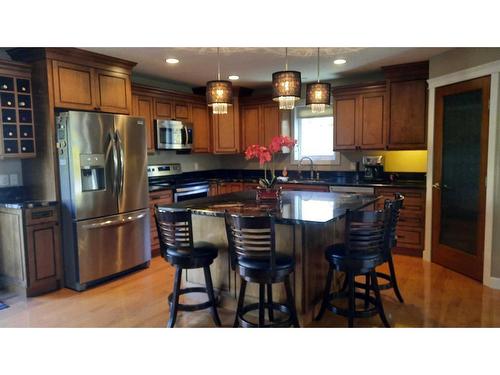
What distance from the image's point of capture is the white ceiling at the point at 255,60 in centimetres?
398

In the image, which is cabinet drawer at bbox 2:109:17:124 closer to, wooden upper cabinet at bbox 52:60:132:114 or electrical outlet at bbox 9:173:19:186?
wooden upper cabinet at bbox 52:60:132:114

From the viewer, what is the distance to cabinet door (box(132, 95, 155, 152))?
4871 millimetres

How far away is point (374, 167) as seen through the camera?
17.5 feet

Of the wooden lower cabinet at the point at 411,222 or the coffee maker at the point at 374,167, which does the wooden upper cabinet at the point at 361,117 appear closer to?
the coffee maker at the point at 374,167

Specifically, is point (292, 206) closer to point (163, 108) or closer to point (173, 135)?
point (173, 135)

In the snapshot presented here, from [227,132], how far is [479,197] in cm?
384

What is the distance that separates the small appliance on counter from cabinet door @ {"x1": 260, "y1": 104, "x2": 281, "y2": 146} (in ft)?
4.12

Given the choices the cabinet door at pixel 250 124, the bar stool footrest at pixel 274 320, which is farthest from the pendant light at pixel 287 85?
the cabinet door at pixel 250 124

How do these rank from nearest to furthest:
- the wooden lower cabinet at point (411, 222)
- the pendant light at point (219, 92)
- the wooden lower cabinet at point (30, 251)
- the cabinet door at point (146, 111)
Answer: the pendant light at point (219, 92) < the wooden lower cabinet at point (30, 251) < the wooden lower cabinet at point (411, 222) < the cabinet door at point (146, 111)

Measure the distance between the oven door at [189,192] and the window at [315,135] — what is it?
164 cm

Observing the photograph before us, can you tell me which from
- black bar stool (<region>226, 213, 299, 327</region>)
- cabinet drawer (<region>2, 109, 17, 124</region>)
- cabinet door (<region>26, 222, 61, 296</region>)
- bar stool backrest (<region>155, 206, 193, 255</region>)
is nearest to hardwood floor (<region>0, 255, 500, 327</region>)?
cabinet door (<region>26, 222, 61, 296</region>)

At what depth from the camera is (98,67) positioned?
4.01m
